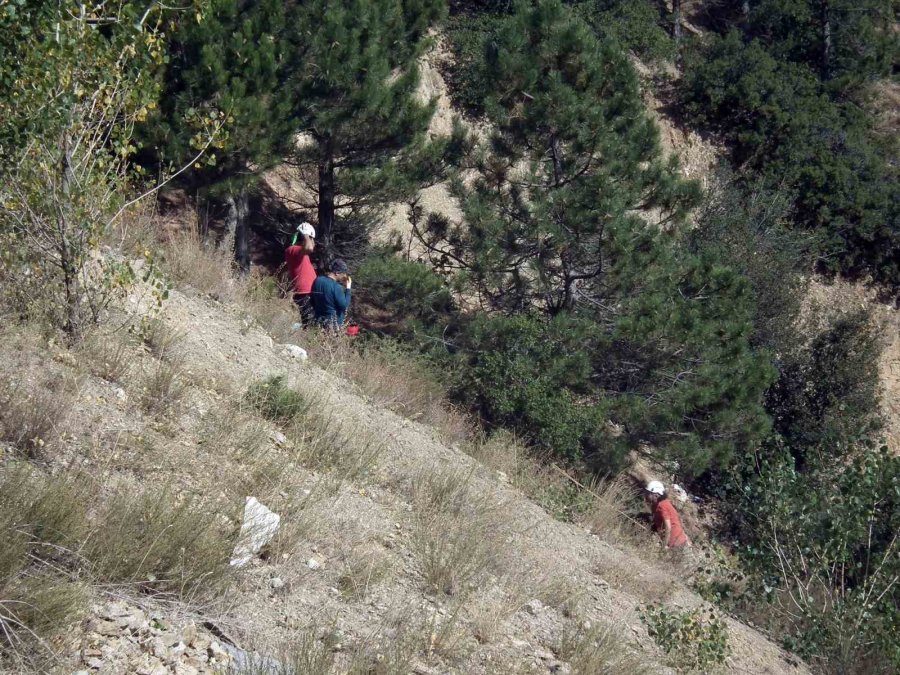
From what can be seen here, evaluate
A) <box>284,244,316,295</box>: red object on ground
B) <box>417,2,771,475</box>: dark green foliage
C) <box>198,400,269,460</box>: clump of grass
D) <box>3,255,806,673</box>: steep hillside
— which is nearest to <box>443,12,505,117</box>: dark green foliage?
<box>417,2,771,475</box>: dark green foliage

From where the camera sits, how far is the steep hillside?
3672 millimetres

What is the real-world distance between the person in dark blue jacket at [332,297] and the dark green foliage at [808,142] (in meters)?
15.5

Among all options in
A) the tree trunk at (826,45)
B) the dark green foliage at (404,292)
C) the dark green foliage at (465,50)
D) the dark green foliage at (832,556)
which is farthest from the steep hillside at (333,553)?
the tree trunk at (826,45)

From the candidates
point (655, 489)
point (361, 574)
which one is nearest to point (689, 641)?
point (361, 574)

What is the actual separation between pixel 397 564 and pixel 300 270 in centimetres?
558

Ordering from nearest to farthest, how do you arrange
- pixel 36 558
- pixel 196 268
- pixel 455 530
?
pixel 36 558 < pixel 455 530 < pixel 196 268

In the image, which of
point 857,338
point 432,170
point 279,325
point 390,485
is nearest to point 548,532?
point 390,485

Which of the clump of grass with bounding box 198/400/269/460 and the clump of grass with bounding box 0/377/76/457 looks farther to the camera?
the clump of grass with bounding box 198/400/269/460

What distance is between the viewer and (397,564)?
4.83 metres

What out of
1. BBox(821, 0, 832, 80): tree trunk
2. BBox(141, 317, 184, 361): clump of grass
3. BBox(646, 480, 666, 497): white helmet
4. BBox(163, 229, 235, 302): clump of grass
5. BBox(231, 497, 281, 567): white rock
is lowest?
BBox(646, 480, 666, 497): white helmet

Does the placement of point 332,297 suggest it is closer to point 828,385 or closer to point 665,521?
point 665,521

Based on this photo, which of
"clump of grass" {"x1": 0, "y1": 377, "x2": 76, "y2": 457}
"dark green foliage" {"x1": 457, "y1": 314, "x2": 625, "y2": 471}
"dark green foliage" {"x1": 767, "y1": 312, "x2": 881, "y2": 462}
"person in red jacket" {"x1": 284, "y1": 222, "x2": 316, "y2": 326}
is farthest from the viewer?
"dark green foliage" {"x1": 767, "y1": 312, "x2": 881, "y2": 462}

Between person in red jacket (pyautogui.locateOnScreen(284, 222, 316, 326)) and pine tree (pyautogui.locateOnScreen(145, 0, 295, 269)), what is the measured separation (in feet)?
4.11

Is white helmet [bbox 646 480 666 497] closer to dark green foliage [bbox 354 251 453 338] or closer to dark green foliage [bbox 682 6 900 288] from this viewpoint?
dark green foliage [bbox 354 251 453 338]
